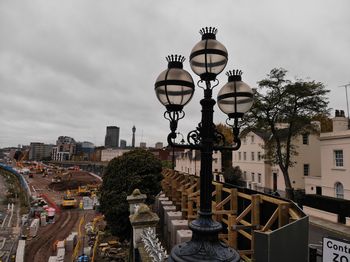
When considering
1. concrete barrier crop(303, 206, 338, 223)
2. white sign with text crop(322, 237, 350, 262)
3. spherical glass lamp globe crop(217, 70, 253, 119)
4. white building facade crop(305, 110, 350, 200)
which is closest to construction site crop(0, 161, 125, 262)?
Answer: concrete barrier crop(303, 206, 338, 223)

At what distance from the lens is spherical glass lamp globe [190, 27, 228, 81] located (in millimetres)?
3959

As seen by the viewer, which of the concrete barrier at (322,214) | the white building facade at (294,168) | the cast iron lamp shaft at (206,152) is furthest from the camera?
the white building facade at (294,168)

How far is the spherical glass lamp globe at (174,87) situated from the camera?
3580 millimetres

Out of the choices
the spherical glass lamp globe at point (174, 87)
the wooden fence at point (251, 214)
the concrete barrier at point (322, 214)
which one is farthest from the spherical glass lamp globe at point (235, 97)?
the concrete barrier at point (322, 214)

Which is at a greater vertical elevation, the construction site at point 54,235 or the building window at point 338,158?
the building window at point 338,158

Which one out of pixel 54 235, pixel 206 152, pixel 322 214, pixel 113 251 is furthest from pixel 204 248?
pixel 54 235

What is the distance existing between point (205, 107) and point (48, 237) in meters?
34.3

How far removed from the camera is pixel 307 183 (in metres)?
28.9

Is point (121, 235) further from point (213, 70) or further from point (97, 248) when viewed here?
point (213, 70)

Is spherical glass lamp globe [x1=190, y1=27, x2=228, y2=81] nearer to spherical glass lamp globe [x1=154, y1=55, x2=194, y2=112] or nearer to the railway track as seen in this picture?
spherical glass lamp globe [x1=154, y1=55, x2=194, y2=112]

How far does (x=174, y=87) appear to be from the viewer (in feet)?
11.8

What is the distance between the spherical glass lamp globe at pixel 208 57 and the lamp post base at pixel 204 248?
2.05 meters

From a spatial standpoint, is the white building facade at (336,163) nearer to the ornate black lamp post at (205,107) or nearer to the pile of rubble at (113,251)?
the pile of rubble at (113,251)

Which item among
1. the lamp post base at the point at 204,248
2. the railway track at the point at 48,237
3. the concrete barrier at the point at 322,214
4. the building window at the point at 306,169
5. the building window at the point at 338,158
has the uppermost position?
the building window at the point at 338,158
